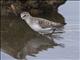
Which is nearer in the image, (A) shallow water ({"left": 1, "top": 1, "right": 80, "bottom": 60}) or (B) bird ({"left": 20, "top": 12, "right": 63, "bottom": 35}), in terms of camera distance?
(A) shallow water ({"left": 1, "top": 1, "right": 80, "bottom": 60})

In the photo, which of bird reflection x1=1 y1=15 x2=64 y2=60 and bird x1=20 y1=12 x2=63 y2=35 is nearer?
bird reflection x1=1 y1=15 x2=64 y2=60

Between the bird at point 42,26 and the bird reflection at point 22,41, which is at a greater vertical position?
the bird at point 42,26

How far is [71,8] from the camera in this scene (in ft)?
21.6

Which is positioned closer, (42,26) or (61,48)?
(61,48)

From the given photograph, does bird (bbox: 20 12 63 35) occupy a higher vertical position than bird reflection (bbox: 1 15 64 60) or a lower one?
higher

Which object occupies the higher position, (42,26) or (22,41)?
(42,26)

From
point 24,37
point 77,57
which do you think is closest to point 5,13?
point 24,37

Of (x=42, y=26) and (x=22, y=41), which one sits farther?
(x=42, y=26)

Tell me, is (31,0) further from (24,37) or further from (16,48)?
(16,48)

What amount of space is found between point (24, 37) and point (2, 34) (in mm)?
342

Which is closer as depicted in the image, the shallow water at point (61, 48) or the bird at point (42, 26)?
the shallow water at point (61, 48)

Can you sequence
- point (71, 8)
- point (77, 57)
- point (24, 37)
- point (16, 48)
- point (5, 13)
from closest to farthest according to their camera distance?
1. point (77, 57)
2. point (16, 48)
3. point (24, 37)
4. point (5, 13)
5. point (71, 8)

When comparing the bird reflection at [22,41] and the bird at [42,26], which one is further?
the bird at [42,26]

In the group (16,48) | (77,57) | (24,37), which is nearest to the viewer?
(77,57)
